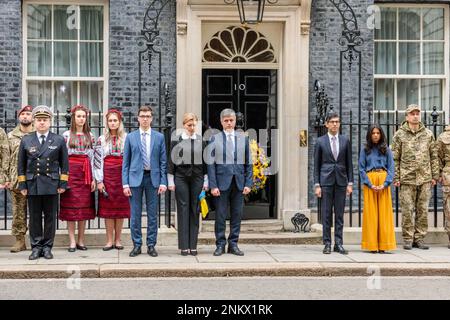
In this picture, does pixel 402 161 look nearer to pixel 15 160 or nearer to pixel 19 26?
pixel 15 160

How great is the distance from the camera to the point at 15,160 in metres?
10.7

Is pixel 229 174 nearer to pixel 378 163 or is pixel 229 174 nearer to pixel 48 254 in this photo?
pixel 378 163

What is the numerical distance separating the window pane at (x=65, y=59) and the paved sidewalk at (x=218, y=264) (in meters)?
3.74

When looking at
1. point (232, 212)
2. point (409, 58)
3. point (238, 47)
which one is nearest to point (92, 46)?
point (238, 47)

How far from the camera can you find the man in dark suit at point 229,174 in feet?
34.3

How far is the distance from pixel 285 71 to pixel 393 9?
2.35 metres

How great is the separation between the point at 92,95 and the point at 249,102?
2.66 meters

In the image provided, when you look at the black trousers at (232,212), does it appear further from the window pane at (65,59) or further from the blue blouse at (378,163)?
the window pane at (65,59)

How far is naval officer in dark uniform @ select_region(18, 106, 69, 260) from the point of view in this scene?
32.9 feet

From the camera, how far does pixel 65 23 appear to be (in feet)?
43.7

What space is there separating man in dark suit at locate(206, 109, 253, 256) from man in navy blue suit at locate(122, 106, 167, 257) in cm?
67

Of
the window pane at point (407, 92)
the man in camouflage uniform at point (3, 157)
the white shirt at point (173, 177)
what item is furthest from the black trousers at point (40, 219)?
the window pane at point (407, 92)
